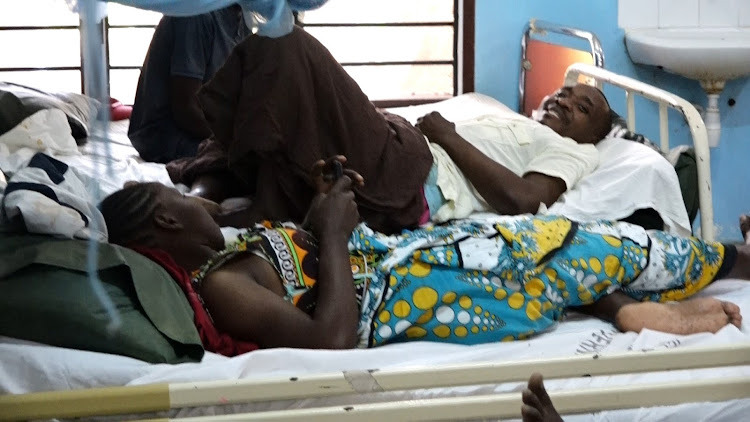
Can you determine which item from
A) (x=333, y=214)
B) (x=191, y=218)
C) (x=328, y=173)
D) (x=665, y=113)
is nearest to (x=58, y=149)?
(x=328, y=173)

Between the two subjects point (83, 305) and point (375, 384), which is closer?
point (375, 384)

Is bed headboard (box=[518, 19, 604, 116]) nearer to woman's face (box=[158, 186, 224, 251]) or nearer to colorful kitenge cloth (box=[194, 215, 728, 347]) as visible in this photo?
colorful kitenge cloth (box=[194, 215, 728, 347])

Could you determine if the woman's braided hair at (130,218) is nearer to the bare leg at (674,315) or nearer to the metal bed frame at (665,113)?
the bare leg at (674,315)

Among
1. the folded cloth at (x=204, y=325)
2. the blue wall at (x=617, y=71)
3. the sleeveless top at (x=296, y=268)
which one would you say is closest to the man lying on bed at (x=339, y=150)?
the sleeveless top at (x=296, y=268)

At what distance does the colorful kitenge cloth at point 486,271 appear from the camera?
1.90m

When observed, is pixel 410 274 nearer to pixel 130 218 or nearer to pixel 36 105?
pixel 130 218

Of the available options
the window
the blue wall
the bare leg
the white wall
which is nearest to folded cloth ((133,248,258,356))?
the bare leg

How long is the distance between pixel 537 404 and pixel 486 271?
1.60ft

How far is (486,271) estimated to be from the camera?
1974 millimetres

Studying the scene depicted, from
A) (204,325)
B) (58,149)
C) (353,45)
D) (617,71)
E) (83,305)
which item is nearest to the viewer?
(83,305)

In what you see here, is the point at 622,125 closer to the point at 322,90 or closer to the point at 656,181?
the point at 656,181

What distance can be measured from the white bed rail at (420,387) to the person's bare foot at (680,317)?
28 cm

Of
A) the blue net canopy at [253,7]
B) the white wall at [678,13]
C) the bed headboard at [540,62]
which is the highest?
the blue net canopy at [253,7]

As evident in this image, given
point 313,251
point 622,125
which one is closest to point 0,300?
point 313,251
